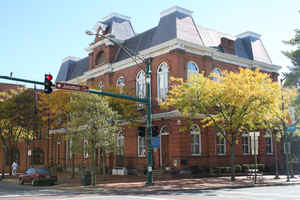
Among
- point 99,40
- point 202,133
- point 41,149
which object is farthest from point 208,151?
point 41,149

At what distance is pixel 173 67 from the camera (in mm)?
32000

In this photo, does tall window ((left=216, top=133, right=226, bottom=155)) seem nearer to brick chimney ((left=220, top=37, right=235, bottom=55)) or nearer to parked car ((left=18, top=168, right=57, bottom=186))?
brick chimney ((left=220, top=37, right=235, bottom=55))

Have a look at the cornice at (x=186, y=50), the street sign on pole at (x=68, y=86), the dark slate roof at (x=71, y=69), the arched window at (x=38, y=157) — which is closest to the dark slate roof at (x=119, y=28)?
the cornice at (x=186, y=50)

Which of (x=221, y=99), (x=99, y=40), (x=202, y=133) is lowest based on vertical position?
(x=202, y=133)

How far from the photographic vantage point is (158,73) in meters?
34.0

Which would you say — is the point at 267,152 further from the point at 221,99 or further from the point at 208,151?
the point at 221,99

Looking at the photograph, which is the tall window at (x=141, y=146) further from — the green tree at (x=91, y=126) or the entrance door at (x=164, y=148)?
the green tree at (x=91, y=126)

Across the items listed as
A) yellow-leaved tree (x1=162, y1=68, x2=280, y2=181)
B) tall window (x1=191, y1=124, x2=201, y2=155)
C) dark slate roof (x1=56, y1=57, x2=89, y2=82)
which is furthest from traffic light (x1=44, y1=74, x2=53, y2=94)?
dark slate roof (x1=56, y1=57, x2=89, y2=82)

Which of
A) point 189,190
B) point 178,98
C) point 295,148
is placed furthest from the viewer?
point 295,148

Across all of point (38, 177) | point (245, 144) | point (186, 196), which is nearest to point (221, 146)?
point (245, 144)

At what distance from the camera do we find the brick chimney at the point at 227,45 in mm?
37188

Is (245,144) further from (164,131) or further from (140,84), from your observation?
(140,84)

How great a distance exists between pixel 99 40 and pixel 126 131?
11.6 meters

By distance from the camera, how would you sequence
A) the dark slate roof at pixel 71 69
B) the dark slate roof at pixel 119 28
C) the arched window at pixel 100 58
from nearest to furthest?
the dark slate roof at pixel 119 28 → the arched window at pixel 100 58 → the dark slate roof at pixel 71 69
